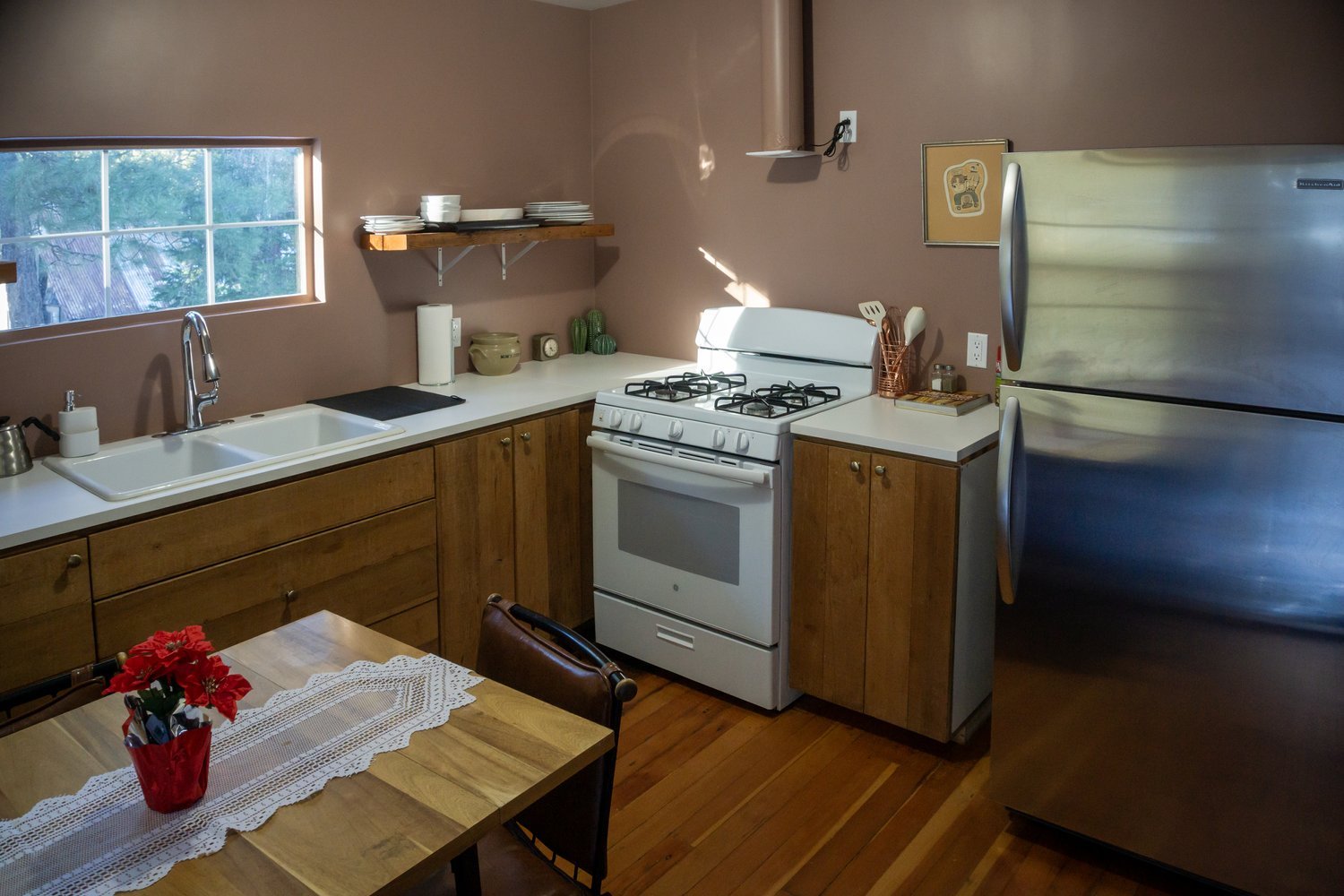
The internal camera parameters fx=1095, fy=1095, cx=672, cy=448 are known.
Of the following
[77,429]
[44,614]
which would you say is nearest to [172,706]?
[44,614]

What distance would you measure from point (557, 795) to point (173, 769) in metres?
0.64

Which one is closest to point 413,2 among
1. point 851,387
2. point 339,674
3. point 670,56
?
point 670,56

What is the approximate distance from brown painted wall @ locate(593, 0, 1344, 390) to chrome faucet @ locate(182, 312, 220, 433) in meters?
1.82

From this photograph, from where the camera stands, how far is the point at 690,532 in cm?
343

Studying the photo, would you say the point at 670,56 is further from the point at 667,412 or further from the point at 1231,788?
the point at 1231,788

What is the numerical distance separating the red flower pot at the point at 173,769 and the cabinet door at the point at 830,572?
199 centimetres

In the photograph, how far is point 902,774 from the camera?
3.10 metres

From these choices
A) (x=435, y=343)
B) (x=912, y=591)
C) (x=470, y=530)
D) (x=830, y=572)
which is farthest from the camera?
(x=435, y=343)

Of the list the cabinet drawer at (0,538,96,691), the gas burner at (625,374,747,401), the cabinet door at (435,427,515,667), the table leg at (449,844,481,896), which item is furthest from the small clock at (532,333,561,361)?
the table leg at (449,844,481,896)

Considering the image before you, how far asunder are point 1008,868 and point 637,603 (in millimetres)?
1449

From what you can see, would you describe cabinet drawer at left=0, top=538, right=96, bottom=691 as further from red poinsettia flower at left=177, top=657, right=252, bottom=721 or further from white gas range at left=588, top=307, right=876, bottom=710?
white gas range at left=588, top=307, right=876, bottom=710

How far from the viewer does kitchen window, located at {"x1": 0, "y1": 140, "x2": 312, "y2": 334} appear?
289 cm

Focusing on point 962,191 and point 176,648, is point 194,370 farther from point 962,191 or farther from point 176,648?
point 962,191

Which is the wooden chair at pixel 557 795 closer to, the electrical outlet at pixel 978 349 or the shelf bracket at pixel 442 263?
the electrical outlet at pixel 978 349
